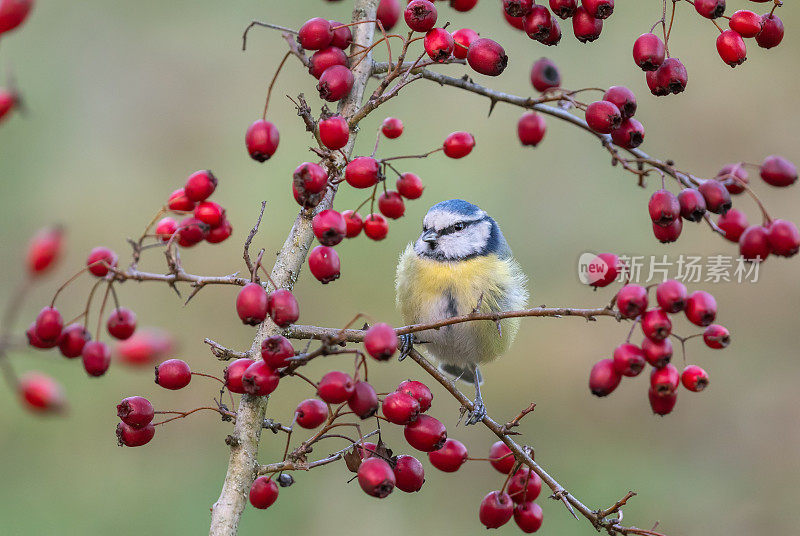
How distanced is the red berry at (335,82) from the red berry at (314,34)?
2.3 inches

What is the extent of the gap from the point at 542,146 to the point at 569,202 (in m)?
0.42

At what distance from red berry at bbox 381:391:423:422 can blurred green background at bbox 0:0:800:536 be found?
6.83ft

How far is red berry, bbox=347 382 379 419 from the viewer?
142 cm

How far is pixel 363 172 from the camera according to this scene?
5.15ft

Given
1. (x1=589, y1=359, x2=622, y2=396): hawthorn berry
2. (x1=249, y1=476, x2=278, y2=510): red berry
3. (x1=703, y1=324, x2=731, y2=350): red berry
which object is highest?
(x1=703, y1=324, x2=731, y2=350): red berry

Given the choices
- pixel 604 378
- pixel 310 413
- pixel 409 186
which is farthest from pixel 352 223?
pixel 604 378

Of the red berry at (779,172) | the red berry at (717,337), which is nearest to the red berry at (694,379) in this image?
the red berry at (717,337)

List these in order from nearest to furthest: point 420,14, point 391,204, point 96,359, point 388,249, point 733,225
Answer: point 96,359
point 733,225
point 420,14
point 391,204
point 388,249

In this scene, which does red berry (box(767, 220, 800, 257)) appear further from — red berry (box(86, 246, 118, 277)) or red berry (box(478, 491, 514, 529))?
red berry (box(86, 246, 118, 277))

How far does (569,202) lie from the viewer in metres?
4.74

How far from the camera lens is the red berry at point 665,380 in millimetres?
1386

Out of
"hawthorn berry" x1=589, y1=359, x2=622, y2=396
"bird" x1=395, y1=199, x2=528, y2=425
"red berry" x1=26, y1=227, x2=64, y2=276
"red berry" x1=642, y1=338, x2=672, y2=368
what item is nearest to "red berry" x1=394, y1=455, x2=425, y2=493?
"hawthorn berry" x1=589, y1=359, x2=622, y2=396

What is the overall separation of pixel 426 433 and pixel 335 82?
2.25ft

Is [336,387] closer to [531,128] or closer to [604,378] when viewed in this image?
[604,378]
